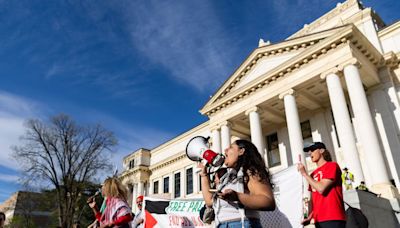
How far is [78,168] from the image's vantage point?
2597 cm

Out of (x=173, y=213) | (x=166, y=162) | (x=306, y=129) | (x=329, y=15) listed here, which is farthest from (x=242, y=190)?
(x=166, y=162)

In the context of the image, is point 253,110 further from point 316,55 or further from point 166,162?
point 166,162

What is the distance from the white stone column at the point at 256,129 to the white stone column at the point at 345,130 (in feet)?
16.6

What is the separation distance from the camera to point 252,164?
259cm

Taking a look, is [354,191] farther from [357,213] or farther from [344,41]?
[344,41]

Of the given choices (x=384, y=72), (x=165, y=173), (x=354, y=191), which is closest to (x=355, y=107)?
(x=384, y=72)

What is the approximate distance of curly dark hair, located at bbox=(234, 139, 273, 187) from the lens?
250 cm

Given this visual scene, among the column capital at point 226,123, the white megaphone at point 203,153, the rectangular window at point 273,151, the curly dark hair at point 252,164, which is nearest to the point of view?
the curly dark hair at point 252,164

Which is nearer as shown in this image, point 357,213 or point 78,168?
point 357,213

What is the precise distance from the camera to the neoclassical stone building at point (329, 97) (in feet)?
45.8

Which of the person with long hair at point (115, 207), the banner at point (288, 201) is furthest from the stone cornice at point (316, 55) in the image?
the person with long hair at point (115, 207)

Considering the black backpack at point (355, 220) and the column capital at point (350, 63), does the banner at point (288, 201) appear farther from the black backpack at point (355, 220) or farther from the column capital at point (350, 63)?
the column capital at point (350, 63)

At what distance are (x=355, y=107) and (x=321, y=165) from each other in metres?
11.7

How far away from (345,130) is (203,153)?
12.6 m
